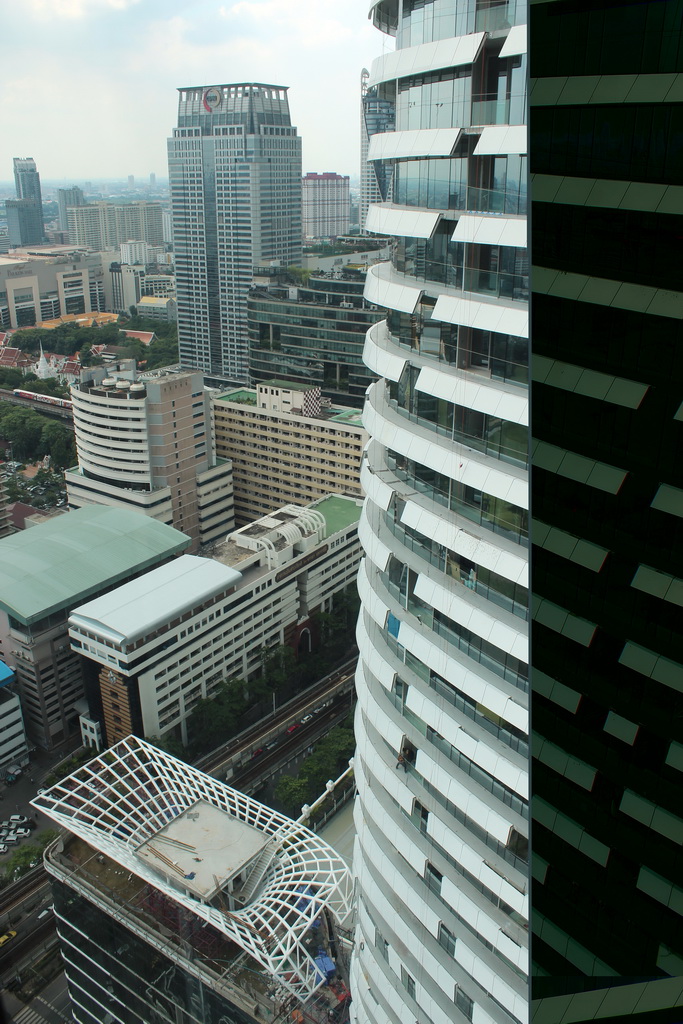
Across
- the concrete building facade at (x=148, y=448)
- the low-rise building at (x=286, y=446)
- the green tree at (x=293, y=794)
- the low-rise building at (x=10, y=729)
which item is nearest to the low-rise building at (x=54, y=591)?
the low-rise building at (x=10, y=729)

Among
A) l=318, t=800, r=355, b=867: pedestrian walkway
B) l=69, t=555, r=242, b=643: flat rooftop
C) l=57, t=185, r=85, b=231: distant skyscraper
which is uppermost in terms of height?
l=57, t=185, r=85, b=231: distant skyscraper

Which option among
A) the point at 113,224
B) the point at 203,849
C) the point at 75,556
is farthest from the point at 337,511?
the point at 113,224

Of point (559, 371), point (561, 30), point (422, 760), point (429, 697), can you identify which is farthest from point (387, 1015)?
point (561, 30)

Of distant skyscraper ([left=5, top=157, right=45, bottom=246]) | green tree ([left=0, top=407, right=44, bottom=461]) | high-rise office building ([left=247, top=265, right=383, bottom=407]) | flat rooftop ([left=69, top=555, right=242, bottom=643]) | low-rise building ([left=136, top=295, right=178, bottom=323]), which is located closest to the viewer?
flat rooftop ([left=69, top=555, right=242, bottom=643])

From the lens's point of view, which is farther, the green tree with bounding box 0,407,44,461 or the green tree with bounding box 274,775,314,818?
the green tree with bounding box 0,407,44,461

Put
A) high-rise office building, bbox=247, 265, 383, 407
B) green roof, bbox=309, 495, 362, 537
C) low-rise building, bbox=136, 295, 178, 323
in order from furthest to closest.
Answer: low-rise building, bbox=136, 295, 178, 323
high-rise office building, bbox=247, 265, 383, 407
green roof, bbox=309, 495, 362, 537

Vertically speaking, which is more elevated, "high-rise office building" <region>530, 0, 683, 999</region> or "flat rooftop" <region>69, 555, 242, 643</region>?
"high-rise office building" <region>530, 0, 683, 999</region>

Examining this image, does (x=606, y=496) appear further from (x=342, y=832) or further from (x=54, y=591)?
(x=54, y=591)

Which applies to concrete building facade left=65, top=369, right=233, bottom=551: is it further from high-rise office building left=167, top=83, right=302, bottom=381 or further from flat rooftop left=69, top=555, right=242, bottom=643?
high-rise office building left=167, top=83, right=302, bottom=381

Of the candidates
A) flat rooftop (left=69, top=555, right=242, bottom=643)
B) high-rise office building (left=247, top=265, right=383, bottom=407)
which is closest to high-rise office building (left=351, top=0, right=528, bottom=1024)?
flat rooftop (left=69, top=555, right=242, bottom=643)
